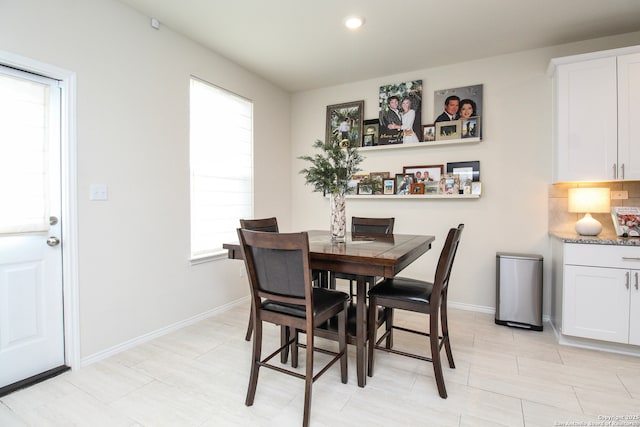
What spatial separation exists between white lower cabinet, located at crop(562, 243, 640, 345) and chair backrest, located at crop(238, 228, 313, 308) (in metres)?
2.30

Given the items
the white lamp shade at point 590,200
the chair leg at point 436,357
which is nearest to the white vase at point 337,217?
the chair leg at point 436,357

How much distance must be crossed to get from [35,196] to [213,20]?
1934 mm

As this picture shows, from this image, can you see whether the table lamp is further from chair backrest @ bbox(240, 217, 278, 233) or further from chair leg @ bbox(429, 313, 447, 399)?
chair backrest @ bbox(240, 217, 278, 233)

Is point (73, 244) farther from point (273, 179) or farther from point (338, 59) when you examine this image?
point (338, 59)

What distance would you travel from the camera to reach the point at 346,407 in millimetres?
1844

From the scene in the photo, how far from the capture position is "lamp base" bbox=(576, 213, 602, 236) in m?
2.75

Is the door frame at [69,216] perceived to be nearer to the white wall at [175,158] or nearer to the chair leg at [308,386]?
the white wall at [175,158]

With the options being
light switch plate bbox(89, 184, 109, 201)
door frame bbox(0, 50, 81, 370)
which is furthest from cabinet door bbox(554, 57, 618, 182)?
door frame bbox(0, 50, 81, 370)

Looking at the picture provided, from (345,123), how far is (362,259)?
2813mm

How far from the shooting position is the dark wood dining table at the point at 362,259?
1.75 metres

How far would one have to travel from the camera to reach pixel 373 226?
316 cm

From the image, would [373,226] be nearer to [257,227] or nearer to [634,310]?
[257,227]

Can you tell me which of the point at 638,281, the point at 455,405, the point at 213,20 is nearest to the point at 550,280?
the point at 638,281

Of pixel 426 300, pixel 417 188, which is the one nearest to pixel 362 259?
pixel 426 300
